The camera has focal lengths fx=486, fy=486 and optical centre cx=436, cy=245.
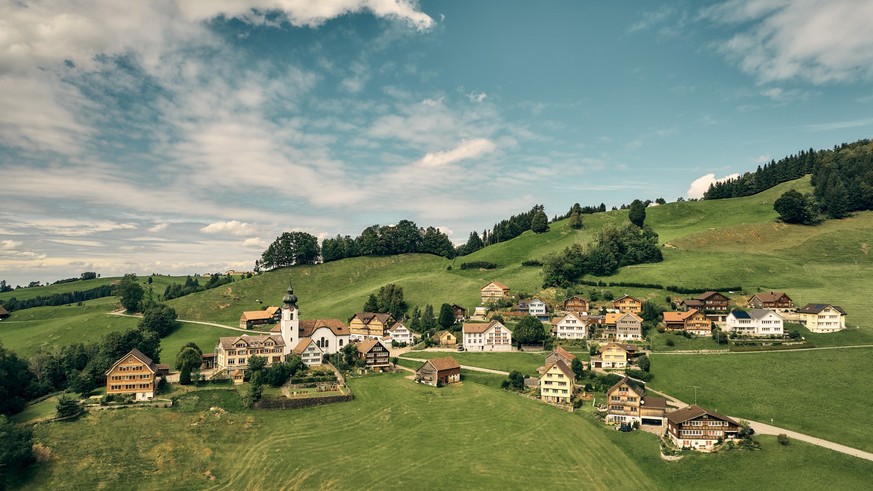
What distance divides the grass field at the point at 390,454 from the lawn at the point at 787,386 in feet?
24.9

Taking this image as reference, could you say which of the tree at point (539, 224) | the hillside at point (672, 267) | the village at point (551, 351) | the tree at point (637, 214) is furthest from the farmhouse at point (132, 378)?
the tree at point (637, 214)

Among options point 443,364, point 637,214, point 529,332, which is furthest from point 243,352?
point 637,214

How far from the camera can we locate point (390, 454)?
59031mm

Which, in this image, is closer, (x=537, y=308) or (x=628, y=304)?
(x=628, y=304)

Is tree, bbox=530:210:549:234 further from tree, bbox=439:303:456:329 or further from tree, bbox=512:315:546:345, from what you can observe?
tree, bbox=512:315:546:345

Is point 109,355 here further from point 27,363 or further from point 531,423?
point 531,423

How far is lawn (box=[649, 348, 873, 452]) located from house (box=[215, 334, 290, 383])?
220 feet

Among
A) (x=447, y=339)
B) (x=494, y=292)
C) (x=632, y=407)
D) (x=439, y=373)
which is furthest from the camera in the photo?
(x=494, y=292)

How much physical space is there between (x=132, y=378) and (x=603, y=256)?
11140 cm

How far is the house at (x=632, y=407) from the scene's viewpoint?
219 ft

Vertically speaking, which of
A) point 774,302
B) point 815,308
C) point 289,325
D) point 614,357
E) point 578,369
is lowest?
point 578,369

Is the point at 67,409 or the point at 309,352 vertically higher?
the point at 309,352

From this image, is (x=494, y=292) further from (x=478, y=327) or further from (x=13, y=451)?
(x=13, y=451)

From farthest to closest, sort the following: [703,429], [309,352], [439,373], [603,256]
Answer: [603,256] → [309,352] → [439,373] → [703,429]
